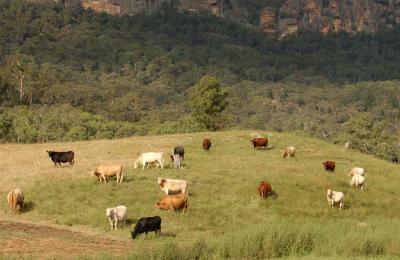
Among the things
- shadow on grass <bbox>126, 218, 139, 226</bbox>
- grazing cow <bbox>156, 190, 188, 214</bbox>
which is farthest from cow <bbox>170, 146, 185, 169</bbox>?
shadow on grass <bbox>126, 218, 139, 226</bbox>

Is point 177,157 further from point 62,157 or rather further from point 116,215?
point 116,215

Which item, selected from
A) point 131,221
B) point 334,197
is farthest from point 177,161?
point 334,197

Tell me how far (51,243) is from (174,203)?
7341 millimetres

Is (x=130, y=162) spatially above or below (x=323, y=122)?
above

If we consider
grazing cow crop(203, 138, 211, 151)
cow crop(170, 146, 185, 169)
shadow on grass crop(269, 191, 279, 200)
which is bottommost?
shadow on grass crop(269, 191, 279, 200)

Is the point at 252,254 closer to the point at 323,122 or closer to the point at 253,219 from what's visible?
the point at 253,219

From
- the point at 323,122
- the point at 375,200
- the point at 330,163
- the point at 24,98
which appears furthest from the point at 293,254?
the point at 323,122

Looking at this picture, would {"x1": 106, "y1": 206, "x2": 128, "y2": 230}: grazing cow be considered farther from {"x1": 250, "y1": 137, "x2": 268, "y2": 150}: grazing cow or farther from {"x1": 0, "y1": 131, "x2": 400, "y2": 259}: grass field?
{"x1": 250, "y1": 137, "x2": 268, "y2": 150}: grazing cow

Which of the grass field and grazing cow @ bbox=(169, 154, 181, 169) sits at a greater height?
grazing cow @ bbox=(169, 154, 181, 169)

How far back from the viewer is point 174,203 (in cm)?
2795

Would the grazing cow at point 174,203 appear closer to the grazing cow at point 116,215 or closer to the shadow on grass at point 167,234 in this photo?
the grazing cow at point 116,215

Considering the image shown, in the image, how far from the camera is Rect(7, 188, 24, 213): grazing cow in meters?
28.2

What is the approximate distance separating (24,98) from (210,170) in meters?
75.5

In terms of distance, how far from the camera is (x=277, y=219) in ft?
94.0
